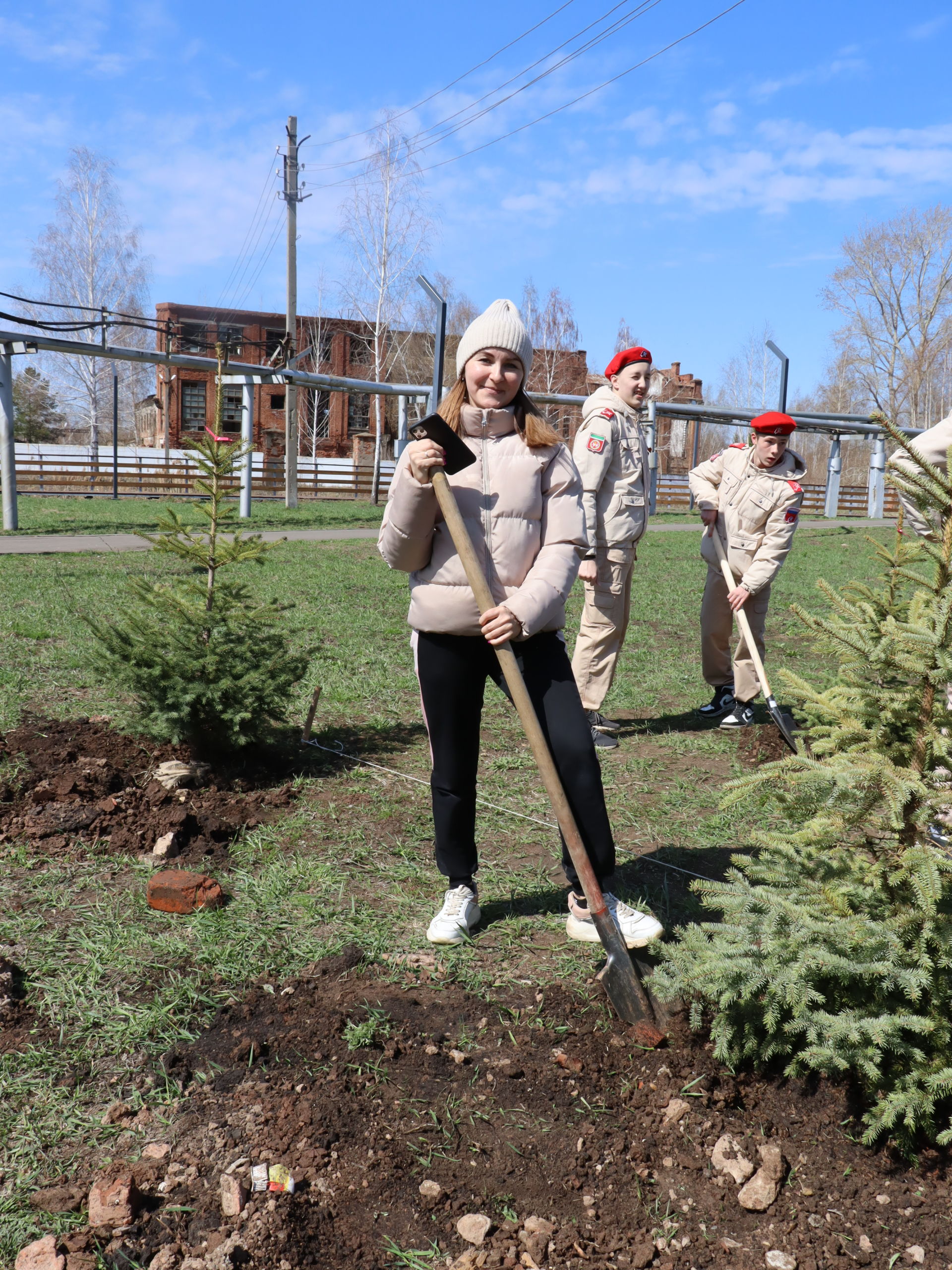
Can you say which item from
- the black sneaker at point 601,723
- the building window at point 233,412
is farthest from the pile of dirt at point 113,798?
the building window at point 233,412

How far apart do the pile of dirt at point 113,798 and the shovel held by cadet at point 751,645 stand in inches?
107

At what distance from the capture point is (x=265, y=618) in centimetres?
446

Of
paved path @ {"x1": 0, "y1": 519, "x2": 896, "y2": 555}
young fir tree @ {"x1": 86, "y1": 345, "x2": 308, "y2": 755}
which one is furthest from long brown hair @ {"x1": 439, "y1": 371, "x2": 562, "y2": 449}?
paved path @ {"x1": 0, "y1": 519, "x2": 896, "y2": 555}

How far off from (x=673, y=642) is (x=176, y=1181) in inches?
279

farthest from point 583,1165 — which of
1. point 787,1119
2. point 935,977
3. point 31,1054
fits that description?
point 31,1054

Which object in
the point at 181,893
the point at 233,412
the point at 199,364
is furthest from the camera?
the point at 233,412

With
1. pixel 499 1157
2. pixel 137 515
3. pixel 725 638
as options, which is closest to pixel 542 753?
pixel 499 1157

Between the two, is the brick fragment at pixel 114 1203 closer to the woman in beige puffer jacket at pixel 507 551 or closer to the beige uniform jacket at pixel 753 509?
the woman in beige puffer jacket at pixel 507 551

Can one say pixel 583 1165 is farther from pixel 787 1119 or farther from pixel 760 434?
pixel 760 434

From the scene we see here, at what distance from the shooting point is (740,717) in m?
5.97

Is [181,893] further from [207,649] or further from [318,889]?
[207,649]

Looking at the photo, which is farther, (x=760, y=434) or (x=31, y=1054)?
(x=760, y=434)

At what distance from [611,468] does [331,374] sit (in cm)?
4141

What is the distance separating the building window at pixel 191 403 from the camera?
42406 mm
